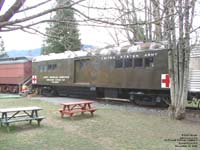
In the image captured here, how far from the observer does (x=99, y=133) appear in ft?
32.2

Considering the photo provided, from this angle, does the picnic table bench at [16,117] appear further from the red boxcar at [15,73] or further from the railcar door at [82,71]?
the red boxcar at [15,73]

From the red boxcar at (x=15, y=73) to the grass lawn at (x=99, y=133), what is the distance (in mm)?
14873

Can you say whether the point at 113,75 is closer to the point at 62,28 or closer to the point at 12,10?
the point at 62,28

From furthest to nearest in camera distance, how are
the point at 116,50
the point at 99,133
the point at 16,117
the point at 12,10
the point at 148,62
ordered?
the point at 116,50
the point at 148,62
the point at 16,117
the point at 99,133
the point at 12,10

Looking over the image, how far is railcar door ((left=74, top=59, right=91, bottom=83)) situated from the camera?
67.5 ft

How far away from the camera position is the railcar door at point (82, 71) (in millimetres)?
20578

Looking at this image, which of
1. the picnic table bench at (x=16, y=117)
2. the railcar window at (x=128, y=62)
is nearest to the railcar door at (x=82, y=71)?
the railcar window at (x=128, y=62)

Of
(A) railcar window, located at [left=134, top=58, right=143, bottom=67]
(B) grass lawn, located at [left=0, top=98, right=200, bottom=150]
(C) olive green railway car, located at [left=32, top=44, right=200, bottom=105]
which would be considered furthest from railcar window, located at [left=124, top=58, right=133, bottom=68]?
(B) grass lawn, located at [left=0, top=98, right=200, bottom=150]

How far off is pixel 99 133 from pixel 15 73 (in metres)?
19.5

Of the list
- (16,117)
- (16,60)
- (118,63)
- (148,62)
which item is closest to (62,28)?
(16,117)

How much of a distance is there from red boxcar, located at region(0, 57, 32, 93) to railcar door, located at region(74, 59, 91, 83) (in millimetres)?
7087

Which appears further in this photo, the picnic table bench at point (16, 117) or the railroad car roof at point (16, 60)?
the railroad car roof at point (16, 60)

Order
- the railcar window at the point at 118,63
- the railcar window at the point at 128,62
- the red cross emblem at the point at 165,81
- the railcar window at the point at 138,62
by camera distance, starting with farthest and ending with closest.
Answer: the railcar window at the point at 118,63 → the railcar window at the point at 128,62 → the railcar window at the point at 138,62 → the red cross emblem at the point at 165,81

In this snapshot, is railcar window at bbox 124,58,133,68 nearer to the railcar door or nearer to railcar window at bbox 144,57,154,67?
railcar window at bbox 144,57,154,67
